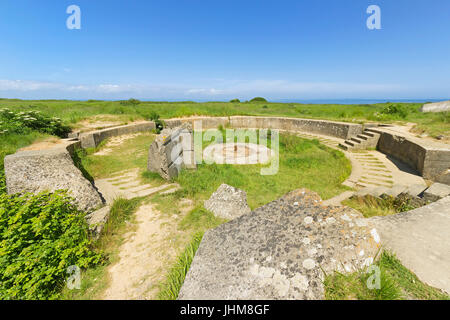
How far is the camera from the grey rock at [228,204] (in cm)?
431

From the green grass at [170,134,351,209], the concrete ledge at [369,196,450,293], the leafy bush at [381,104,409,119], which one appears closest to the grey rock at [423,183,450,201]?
the concrete ledge at [369,196,450,293]

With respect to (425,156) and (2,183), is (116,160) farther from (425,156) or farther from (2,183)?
(425,156)

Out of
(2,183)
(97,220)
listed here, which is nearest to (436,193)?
(97,220)

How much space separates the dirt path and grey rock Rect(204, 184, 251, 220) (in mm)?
916

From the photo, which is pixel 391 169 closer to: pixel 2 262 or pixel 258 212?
pixel 258 212

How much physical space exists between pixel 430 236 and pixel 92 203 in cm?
585

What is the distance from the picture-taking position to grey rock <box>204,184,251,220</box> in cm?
431

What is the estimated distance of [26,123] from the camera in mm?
8359

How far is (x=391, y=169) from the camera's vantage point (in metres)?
7.64

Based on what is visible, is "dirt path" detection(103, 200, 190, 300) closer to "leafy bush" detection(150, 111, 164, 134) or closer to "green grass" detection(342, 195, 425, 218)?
"green grass" detection(342, 195, 425, 218)

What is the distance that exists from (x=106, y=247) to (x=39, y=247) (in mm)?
924

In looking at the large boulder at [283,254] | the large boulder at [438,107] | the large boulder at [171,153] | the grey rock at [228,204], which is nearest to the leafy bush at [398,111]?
the large boulder at [438,107]

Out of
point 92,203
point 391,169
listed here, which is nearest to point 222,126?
point 391,169

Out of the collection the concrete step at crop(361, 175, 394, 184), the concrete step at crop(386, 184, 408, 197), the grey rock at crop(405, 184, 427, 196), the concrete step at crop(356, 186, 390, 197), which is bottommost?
the concrete step at crop(361, 175, 394, 184)
